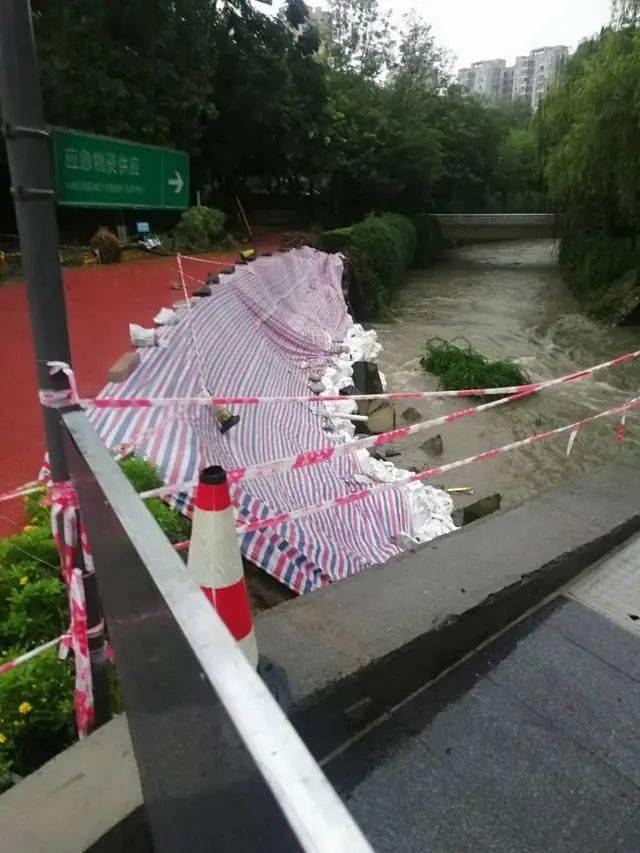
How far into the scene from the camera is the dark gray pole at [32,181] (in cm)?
138

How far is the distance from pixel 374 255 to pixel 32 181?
1758 centimetres

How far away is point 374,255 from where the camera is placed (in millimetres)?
18328

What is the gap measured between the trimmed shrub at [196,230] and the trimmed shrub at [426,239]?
12672 millimetres

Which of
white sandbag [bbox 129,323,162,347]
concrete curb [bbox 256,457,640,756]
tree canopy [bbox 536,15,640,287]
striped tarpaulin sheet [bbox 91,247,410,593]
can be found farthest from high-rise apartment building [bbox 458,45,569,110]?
concrete curb [bbox 256,457,640,756]

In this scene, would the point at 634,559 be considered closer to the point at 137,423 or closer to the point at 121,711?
the point at 121,711

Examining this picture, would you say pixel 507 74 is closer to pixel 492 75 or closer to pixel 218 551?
pixel 492 75

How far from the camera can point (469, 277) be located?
25453mm

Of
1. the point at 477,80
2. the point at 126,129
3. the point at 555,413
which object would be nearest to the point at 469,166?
the point at 126,129

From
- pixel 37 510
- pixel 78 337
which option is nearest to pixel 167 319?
pixel 78 337

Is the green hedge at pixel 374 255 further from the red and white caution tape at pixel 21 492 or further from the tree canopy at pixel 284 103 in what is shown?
the red and white caution tape at pixel 21 492

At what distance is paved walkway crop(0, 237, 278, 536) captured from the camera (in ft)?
14.2

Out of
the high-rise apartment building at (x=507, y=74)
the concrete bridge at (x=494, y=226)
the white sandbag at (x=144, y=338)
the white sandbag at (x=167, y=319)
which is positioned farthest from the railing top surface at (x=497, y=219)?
the high-rise apartment building at (x=507, y=74)

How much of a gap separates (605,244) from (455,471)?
1322 cm

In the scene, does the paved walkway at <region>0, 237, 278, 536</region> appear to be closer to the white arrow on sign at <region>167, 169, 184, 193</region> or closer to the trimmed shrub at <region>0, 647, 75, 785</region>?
the trimmed shrub at <region>0, 647, 75, 785</region>
